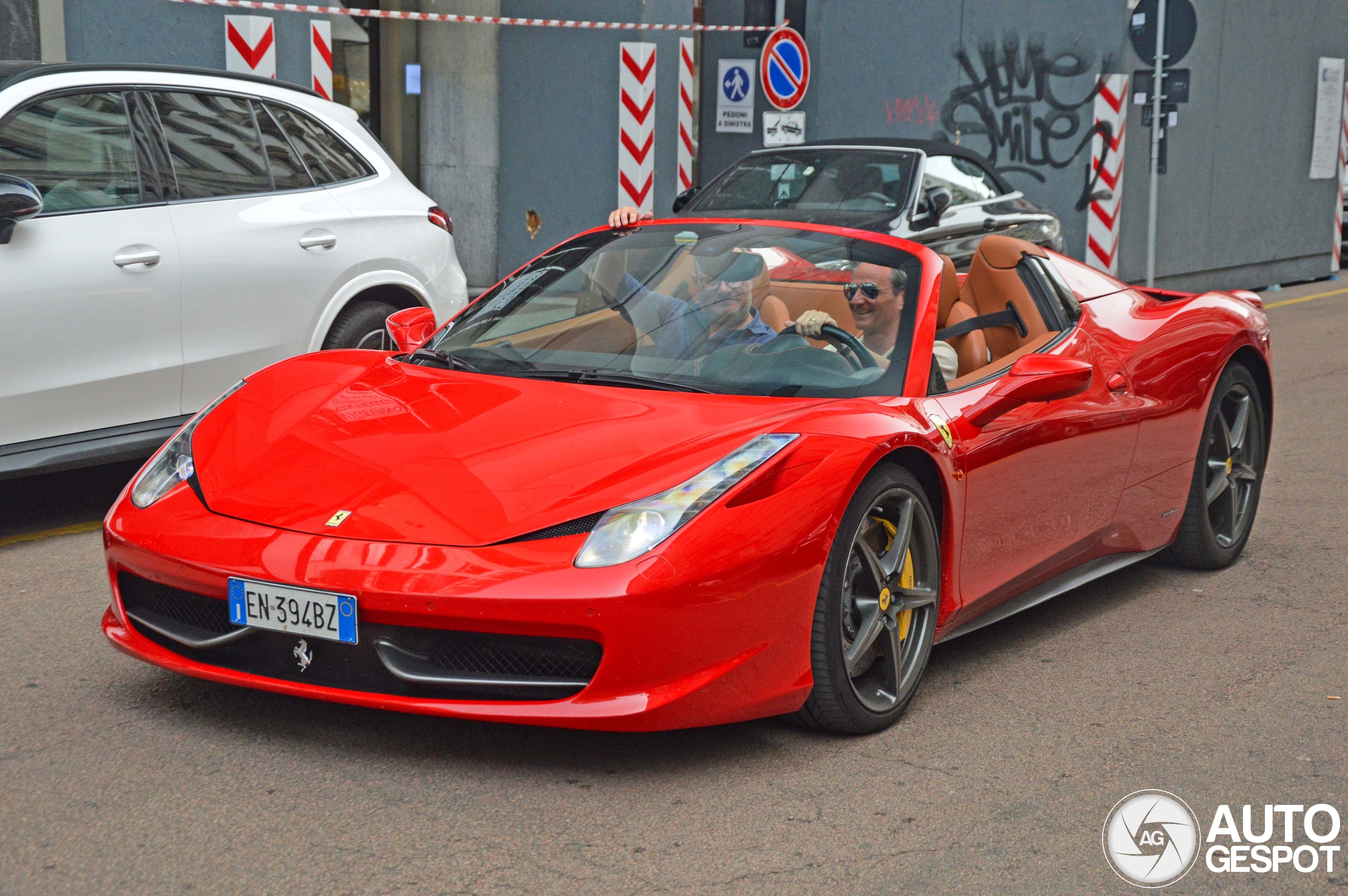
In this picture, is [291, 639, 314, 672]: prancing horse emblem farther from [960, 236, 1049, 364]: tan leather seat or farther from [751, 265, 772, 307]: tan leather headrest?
[960, 236, 1049, 364]: tan leather seat

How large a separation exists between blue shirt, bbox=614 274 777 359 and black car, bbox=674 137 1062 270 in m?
6.22

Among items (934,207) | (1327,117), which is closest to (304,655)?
(934,207)

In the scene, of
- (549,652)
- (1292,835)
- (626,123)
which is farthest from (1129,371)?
(626,123)

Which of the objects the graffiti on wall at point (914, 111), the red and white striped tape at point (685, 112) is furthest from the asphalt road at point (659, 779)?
the graffiti on wall at point (914, 111)

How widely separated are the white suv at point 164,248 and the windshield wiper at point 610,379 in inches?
87.4

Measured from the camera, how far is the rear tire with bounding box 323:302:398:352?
680 cm

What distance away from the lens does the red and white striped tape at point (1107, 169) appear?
50.1 feet

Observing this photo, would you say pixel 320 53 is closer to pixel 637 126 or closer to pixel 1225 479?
pixel 637 126

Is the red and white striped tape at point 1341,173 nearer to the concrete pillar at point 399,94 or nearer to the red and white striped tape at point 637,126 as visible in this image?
the red and white striped tape at point 637,126

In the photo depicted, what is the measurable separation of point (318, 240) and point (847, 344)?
10.3 ft

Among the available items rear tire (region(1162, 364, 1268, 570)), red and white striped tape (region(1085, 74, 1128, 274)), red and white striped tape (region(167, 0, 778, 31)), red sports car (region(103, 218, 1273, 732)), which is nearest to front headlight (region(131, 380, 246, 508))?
red sports car (region(103, 218, 1273, 732))

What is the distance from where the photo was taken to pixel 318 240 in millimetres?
6664

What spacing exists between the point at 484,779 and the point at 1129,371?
2.73 m

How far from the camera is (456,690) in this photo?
344 centimetres
